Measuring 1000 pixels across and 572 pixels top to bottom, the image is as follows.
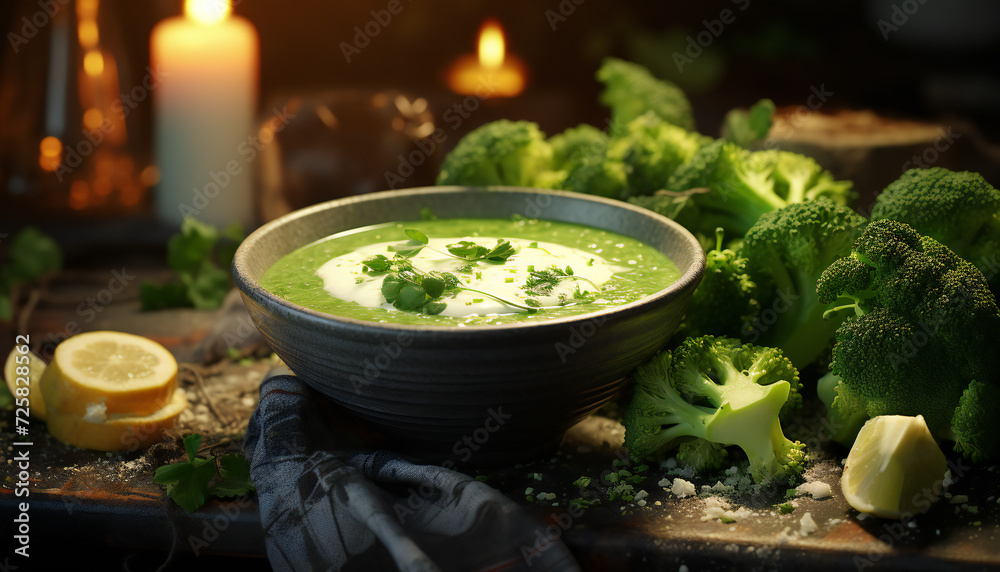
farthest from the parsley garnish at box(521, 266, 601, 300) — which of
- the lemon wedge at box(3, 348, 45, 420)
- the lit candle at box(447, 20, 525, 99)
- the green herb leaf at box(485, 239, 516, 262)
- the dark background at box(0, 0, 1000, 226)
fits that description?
the dark background at box(0, 0, 1000, 226)

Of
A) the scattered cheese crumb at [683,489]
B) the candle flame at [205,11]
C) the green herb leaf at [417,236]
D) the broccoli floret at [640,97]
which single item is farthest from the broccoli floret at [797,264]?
the candle flame at [205,11]

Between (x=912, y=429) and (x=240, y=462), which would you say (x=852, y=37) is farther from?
(x=240, y=462)

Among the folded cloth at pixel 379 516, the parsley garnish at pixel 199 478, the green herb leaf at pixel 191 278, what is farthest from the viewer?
the green herb leaf at pixel 191 278

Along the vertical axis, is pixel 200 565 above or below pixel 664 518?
below

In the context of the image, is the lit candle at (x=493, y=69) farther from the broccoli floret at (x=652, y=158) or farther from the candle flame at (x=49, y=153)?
the candle flame at (x=49, y=153)

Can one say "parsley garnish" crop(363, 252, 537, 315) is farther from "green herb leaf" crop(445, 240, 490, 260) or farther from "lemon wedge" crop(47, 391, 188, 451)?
"lemon wedge" crop(47, 391, 188, 451)

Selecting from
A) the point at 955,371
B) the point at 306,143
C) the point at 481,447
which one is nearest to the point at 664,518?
the point at 481,447

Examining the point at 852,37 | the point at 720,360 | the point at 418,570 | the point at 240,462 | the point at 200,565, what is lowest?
the point at 200,565
